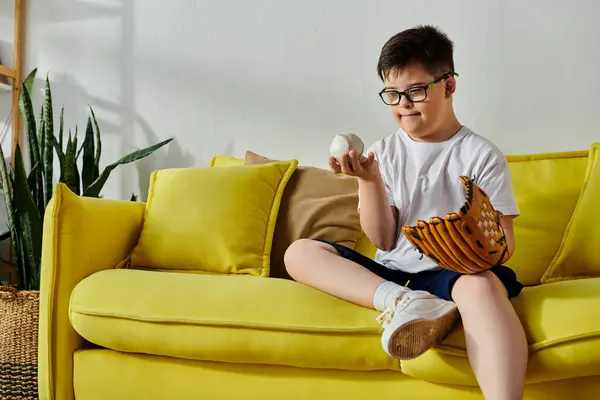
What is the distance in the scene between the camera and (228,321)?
1.36 metres

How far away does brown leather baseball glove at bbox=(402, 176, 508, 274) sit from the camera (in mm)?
1146

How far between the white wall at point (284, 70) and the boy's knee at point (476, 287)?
1.09m

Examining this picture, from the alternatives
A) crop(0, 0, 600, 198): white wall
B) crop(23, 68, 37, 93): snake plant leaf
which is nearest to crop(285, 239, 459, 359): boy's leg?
crop(0, 0, 600, 198): white wall

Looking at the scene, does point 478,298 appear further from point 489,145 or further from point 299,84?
point 299,84

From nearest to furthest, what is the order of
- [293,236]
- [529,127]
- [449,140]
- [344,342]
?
[344,342] → [449,140] → [293,236] → [529,127]

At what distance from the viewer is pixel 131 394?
1460 mm

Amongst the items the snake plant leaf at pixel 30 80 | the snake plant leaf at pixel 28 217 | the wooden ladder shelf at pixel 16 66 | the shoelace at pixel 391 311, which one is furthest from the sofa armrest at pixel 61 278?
the wooden ladder shelf at pixel 16 66

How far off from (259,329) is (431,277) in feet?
1.29

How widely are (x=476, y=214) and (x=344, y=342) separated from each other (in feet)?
1.24

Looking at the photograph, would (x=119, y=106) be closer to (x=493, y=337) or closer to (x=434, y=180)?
(x=434, y=180)

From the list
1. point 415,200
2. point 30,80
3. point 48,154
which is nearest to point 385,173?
point 415,200

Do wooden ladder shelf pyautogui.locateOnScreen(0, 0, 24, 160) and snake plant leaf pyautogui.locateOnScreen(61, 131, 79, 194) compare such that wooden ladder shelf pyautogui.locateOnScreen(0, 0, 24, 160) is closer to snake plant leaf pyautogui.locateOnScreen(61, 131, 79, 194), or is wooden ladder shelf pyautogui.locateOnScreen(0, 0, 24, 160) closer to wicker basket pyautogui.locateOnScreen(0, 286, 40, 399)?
snake plant leaf pyautogui.locateOnScreen(61, 131, 79, 194)

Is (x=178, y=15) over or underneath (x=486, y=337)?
over

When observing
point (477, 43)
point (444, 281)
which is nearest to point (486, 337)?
point (444, 281)
